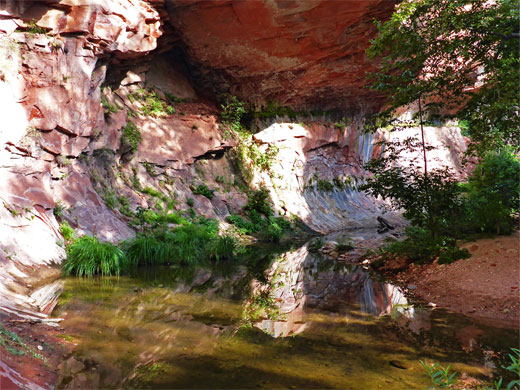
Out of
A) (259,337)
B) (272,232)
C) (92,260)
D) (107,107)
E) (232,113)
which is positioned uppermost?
(232,113)

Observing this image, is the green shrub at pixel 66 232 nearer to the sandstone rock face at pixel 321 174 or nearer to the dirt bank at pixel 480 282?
the dirt bank at pixel 480 282

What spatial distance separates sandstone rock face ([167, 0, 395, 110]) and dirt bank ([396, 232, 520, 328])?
8.71m

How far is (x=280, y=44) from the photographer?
14.3m

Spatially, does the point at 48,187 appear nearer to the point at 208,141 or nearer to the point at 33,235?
the point at 33,235

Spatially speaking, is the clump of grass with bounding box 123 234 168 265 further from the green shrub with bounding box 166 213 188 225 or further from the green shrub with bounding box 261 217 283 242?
the green shrub with bounding box 261 217 283 242

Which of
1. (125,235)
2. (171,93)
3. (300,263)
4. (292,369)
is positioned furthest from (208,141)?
(292,369)

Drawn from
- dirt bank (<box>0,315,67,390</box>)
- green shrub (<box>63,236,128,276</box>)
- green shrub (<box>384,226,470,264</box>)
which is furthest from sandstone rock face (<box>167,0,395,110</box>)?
dirt bank (<box>0,315,67,390</box>)

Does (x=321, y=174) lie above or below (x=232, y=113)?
below

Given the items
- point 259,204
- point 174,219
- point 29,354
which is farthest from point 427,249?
point 259,204

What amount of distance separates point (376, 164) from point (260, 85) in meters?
11.0

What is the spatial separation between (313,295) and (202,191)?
9.10 m

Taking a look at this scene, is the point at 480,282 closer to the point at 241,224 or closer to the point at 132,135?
the point at 241,224

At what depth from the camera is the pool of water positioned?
3070 mm

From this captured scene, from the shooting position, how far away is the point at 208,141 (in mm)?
16016
